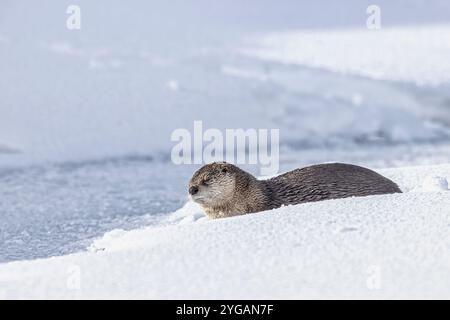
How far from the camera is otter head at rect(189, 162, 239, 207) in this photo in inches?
163

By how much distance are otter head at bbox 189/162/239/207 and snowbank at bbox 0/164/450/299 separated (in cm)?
78

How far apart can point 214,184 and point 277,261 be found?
1441 mm

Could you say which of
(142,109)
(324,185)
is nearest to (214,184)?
(324,185)

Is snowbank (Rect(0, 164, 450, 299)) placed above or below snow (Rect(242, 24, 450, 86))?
below

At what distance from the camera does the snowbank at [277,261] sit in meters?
2.55

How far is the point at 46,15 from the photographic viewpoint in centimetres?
1023

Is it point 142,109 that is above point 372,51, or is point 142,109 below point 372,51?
below

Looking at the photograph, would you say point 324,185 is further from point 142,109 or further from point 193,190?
point 142,109

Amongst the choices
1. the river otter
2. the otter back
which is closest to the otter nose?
the river otter

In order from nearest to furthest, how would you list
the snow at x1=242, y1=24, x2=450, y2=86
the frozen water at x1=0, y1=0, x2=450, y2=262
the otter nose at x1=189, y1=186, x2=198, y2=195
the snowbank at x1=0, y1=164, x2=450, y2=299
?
1. the snowbank at x1=0, y1=164, x2=450, y2=299
2. the otter nose at x1=189, y1=186, x2=198, y2=195
3. the frozen water at x1=0, y1=0, x2=450, y2=262
4. the snow at x1=242, y1=24, x2=450, y2=86

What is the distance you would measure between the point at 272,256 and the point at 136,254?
0.47 m

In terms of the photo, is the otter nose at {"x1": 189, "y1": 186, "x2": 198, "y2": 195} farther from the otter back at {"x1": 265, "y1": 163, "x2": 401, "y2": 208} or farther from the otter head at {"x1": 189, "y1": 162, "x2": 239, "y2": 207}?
the otter back at {"x1": 265, "y1": 163, "x2": 401, "y2": 208}

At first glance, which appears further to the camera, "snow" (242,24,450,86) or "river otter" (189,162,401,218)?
"snow" (242,24,450,86)

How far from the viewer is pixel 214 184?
13.7 ft
